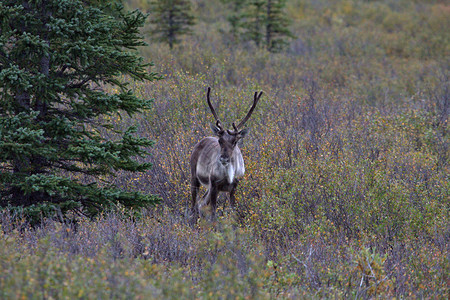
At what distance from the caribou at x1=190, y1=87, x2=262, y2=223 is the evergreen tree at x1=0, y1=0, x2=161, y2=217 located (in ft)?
4.57

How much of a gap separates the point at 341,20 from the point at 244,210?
27.2m

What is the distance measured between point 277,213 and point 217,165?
126cm

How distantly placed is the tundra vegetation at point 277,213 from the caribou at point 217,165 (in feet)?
1.10

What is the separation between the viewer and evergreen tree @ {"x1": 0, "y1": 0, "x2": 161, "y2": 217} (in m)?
6.00

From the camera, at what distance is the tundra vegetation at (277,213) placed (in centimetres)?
471

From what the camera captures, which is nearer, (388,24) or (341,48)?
(341,48)

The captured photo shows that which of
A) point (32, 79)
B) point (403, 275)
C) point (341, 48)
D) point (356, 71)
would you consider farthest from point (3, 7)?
point (341, 48)

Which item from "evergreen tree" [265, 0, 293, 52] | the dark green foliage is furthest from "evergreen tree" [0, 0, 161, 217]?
"evergreen tree" [265, 0, 293, 52]

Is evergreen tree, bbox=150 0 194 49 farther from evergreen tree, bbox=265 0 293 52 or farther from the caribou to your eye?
the caribou

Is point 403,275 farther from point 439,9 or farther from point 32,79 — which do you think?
point 439,9

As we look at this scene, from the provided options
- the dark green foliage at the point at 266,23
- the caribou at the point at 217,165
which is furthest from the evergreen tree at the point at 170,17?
the caribou at the point at 217,165

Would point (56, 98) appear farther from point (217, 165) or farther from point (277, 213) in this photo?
point (277, 213)

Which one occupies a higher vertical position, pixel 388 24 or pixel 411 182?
pixel 388 24

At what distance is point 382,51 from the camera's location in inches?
993
